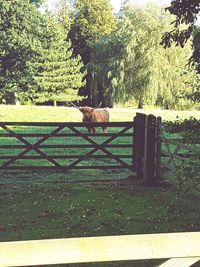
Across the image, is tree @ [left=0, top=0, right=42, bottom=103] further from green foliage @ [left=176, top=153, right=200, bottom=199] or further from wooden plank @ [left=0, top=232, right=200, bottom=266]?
wooden plank @ [left=0, top=232, right=200, bottom=266]

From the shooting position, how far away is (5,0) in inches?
2008

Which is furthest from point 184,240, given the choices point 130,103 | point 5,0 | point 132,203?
point 5,0

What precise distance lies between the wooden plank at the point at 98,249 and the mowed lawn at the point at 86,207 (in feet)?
13.1

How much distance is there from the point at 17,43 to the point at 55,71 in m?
5.74

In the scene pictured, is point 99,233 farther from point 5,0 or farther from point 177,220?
point 5,0

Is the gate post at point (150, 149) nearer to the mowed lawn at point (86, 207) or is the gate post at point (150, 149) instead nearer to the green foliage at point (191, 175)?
the mowed lawn at point (86, 207)

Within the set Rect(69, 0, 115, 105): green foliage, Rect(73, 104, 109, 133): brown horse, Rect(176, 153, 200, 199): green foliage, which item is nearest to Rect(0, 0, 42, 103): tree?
Rect(69, 0, 115, 105): green foliage

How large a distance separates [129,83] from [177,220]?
Result: 38.4m

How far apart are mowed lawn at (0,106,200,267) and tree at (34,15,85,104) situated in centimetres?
4099

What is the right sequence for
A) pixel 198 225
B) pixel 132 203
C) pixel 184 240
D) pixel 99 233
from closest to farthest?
pixel 184 240 < pixel 99 233 < pixel 198 225 < pixel 132 203

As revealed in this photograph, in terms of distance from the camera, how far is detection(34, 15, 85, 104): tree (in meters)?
54.1

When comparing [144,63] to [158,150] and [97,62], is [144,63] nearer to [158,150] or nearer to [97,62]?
[97,62]

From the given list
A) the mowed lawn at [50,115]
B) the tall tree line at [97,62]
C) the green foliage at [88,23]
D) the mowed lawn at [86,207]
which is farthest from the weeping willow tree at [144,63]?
the mowed lawn at [86,207]

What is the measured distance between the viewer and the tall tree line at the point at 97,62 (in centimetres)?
4512
